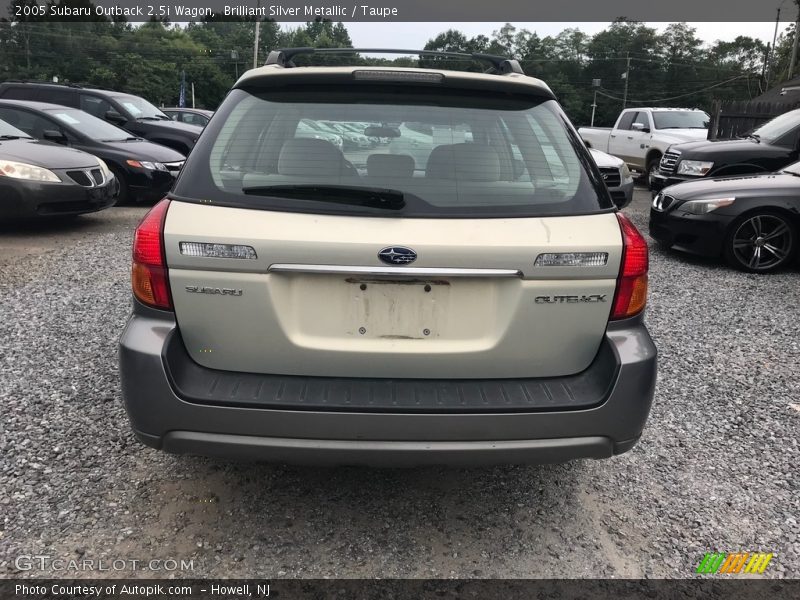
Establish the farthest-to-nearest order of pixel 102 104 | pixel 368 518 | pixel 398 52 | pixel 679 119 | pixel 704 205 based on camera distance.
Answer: pixel 679 119 → pixel 102 104 → pixel 704 205 → pixel 398 52 → pixel 368 518

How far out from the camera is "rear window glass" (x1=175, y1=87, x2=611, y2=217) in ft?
7.67

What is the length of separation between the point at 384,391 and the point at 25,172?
6928 millimetres

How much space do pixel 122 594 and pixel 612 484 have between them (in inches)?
82.6

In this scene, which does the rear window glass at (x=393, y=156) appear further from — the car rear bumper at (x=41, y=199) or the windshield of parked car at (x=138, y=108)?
the windshield of parked car at (x=138, y=108)

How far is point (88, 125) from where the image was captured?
10.3m

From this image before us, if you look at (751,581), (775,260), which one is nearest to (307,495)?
(751,581)

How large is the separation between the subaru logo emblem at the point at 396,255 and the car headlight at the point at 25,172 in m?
6.82

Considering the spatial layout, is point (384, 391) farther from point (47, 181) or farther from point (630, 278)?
point (47, 181)

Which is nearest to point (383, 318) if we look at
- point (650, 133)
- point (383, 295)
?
point (383, 295)

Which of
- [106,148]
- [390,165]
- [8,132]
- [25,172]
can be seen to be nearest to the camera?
[390,165]

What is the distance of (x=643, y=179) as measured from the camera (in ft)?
52.3

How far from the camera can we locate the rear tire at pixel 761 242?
7.15m

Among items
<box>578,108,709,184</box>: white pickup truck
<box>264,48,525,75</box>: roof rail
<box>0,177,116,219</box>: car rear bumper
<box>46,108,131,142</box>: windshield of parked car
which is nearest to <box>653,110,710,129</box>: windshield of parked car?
<box>578,108,709,184</box>: white pickup truck

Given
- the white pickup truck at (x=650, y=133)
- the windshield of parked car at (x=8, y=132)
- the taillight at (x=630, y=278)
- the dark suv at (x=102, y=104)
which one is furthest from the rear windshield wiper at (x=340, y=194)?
the white pickup truck at (x=650, y=133)
